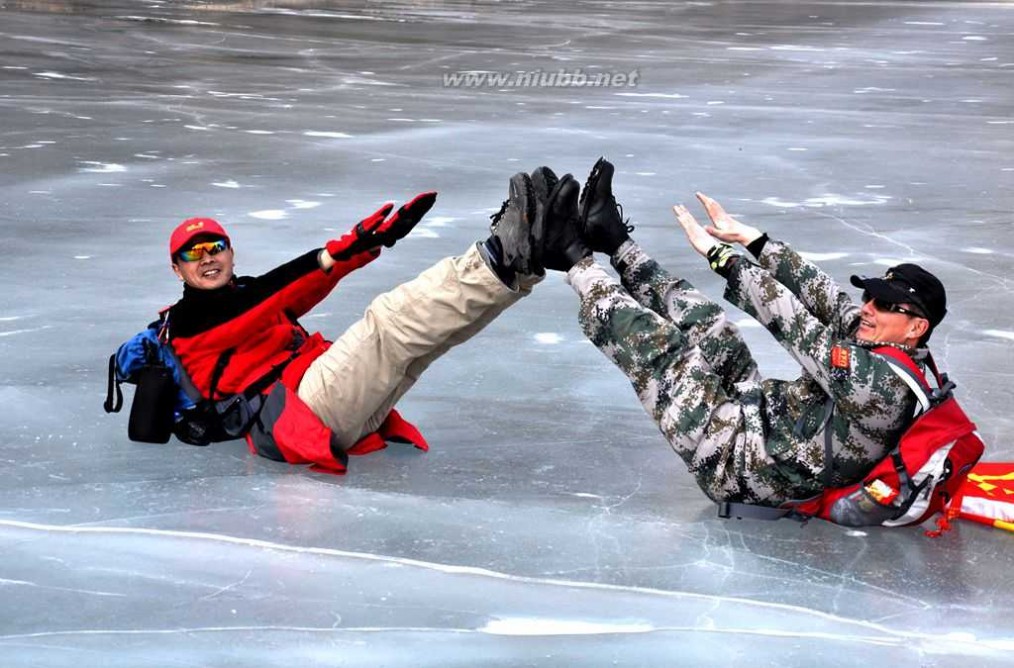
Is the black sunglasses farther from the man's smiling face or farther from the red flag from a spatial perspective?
the man's smiling face

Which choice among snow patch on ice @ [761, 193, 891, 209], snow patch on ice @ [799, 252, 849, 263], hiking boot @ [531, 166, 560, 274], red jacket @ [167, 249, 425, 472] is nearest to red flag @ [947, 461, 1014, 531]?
hiking boot @ [531, 166, 560, 274]

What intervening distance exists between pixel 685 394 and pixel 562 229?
0.66 m

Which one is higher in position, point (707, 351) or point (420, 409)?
point (707, 351)

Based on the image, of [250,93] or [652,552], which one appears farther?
[250,93]

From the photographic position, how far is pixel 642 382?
443 cm

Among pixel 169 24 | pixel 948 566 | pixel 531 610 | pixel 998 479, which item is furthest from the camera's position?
pixel 169 24

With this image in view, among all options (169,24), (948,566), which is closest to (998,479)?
(948,566)

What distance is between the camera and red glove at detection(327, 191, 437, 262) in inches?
186

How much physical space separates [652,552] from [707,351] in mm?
705

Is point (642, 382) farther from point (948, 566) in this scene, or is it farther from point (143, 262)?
point (143, 262)

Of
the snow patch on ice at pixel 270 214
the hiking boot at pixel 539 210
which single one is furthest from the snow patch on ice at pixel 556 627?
the snow patch on ice at pixel 270 214

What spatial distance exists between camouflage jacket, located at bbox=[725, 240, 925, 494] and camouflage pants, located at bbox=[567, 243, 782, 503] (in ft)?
0.23

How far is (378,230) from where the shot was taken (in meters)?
4.76

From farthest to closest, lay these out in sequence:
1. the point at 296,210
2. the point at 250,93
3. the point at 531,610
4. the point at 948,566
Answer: the point at 250,93, the point at 296,210, the point at 948,566, the point at 531,610
